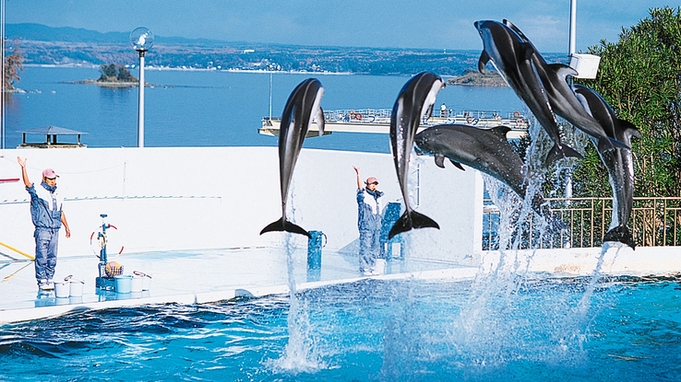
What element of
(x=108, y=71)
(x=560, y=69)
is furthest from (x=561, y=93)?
(x=108, y=71)

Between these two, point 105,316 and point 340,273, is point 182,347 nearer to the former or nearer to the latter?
point 105,316

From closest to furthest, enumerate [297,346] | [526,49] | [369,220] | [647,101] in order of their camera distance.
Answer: [526,49]
[297,346]
[369,220]
[647,101]

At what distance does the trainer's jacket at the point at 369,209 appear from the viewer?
1231 cm

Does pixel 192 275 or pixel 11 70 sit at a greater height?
pixel 11 70

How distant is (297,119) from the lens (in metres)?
6.98

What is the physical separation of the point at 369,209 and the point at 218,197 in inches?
110

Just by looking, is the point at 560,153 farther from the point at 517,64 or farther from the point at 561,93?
the point at 517,64

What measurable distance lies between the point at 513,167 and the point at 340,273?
467 cm

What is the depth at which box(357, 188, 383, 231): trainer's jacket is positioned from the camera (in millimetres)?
12312

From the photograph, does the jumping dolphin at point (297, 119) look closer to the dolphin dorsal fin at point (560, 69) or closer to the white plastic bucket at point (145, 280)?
the dolphin dorsal fin at point (560, 69)

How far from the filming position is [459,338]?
31.0 ft

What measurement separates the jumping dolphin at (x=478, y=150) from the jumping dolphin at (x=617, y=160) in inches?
28.4

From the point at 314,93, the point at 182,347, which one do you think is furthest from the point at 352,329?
the point at 314,93

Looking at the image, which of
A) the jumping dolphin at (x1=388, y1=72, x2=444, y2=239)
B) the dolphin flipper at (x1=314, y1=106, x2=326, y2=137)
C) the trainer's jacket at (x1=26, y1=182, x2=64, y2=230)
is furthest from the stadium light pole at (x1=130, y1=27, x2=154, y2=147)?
the jumping dolphin at (x1=388, y1=72, x2=444, y2=239)
